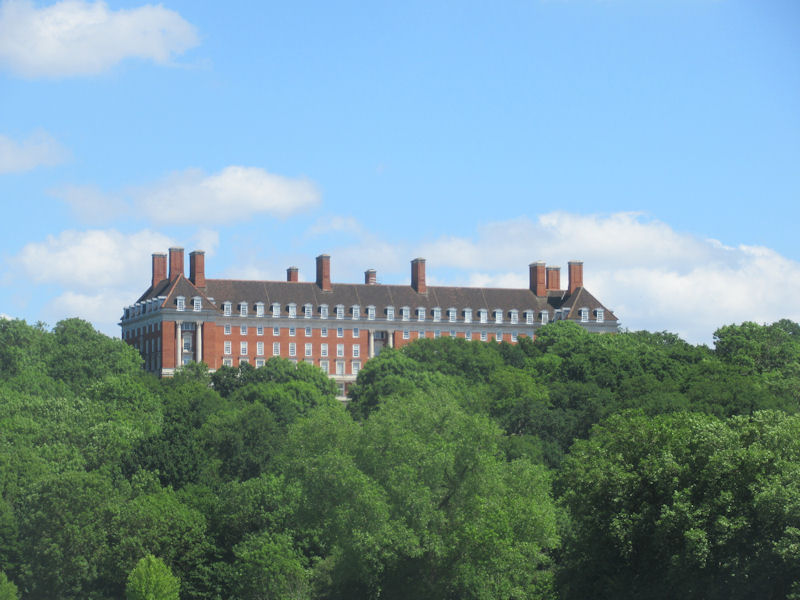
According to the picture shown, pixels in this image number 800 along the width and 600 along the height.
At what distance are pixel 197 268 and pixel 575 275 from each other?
37.9 metres

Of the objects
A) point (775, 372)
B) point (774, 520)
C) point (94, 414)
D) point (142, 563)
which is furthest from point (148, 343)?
point (774, 520)

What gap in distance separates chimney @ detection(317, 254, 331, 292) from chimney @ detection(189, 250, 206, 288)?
12161 mm

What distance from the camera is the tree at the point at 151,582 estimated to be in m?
60.1

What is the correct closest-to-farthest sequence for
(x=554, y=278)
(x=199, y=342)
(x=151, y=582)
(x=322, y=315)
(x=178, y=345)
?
(x=151, y=582) < (x=178, y=345) < (x=199, y=342) < (x=322, y=315) < (x=554, y=278)

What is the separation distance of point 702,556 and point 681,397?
38.0 m

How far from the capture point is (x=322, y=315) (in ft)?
477

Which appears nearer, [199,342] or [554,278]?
[199,342]

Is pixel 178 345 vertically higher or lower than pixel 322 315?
lower

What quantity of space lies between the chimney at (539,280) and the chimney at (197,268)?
34578 millimetres

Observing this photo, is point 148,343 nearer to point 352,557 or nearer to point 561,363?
point 561,363

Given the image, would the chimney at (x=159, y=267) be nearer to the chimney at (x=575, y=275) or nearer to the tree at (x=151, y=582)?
the chimney at (x=575, y=275)

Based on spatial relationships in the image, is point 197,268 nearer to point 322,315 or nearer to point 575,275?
point 322,315

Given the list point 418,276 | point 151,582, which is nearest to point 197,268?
point 418,276

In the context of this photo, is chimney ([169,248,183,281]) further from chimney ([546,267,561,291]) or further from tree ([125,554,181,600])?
tree ([125,554,181,600])
